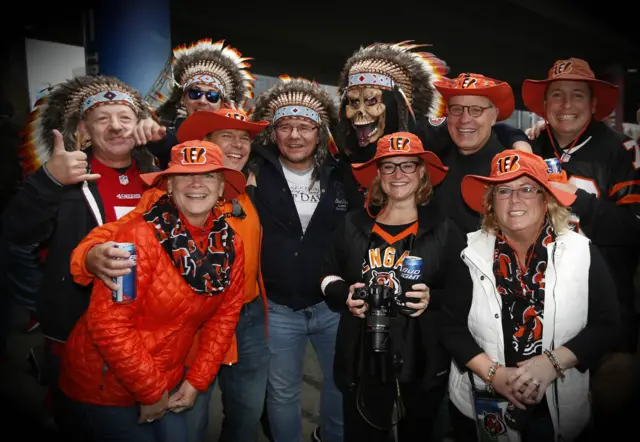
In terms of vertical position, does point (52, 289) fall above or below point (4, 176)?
below

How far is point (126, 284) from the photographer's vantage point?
76.7 inches

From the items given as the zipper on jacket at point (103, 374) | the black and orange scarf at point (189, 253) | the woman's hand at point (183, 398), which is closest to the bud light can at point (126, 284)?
the black and orange scarf at point (189, 253)

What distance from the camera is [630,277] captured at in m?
2.79

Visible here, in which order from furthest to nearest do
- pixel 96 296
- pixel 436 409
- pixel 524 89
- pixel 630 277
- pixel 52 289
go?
pixel 524 89 < pixel 630 277 < pixel 436 409 < pixel 52 289 < pixel 96 296

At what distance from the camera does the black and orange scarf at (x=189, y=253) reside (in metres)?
2.12

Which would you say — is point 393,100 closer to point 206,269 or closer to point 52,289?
point 206,269

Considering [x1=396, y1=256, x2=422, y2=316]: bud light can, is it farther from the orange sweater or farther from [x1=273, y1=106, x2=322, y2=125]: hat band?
[x1=273, y1=106, x2=322, y2=125]: hat band

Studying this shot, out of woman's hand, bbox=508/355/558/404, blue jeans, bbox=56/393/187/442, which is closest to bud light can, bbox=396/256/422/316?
woman's hand, bbox=508/355/558/404

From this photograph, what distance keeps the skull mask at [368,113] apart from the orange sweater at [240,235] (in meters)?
0.98

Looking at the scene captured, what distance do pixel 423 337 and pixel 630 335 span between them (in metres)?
1.52

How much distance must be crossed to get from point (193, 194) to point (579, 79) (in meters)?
2.34

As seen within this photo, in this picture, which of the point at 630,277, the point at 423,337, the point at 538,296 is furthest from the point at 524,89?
the point at 423,337

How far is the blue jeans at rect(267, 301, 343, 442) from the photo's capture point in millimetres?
2891

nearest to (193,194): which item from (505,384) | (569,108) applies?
(505,384)
